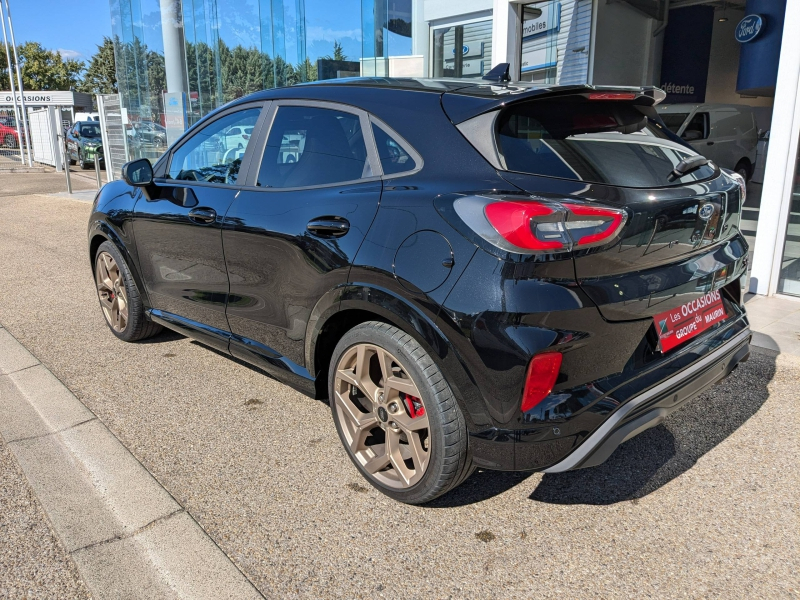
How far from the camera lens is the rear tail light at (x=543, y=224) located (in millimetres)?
2160

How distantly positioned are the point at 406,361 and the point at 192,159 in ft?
7.18

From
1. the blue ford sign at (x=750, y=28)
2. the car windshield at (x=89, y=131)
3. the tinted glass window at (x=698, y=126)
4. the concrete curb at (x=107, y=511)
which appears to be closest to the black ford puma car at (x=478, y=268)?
the concrete curb at (x=107, y=511)

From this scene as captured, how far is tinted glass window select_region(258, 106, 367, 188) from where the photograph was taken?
2.87 m

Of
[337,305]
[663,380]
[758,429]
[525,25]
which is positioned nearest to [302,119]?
[337,305]

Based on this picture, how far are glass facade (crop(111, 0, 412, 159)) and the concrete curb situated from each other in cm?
879

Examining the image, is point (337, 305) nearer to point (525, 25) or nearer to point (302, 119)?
point (302, 119)

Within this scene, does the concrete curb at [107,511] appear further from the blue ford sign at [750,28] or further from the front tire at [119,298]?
the blue ford sign at [750,28]

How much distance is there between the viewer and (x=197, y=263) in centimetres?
367

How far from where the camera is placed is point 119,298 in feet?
15.4

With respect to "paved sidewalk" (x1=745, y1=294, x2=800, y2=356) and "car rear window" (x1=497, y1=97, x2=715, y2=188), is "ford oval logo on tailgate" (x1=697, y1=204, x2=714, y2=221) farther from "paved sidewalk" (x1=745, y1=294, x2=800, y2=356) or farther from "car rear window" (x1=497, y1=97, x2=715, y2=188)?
"paved sidewalk" (x1=745, y1=294, x2=800, y2=356)

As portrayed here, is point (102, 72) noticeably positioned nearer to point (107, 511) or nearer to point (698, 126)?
point (698, 126)

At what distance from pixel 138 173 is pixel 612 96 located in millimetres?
2738

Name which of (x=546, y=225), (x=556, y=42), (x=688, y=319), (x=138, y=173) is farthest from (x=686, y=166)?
(x=556, y=42)

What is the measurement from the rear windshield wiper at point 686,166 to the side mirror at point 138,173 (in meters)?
2.92
